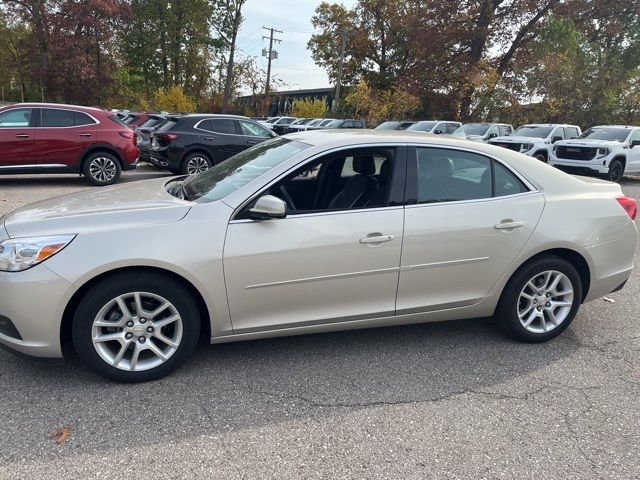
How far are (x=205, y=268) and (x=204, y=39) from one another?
146 ft

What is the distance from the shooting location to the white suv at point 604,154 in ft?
47.2

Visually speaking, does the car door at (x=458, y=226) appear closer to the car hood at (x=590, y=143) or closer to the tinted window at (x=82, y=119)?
the tinted window at (x=82, y=119)

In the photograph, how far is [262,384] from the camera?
317 cm

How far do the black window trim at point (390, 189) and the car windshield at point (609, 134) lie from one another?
14.7m

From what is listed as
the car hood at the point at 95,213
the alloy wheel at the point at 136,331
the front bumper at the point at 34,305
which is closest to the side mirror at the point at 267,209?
the car hood at the point at 95,213

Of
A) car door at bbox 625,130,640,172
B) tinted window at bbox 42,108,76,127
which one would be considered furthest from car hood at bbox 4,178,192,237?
car door at bbox 625,130,640,172

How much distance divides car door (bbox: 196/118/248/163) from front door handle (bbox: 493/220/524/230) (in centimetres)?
910

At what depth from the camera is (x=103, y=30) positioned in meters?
29.9

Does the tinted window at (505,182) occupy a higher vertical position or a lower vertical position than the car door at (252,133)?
lower

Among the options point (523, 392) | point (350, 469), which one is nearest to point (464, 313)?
point (523, 392)

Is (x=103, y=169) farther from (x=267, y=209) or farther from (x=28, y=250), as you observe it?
(x=267, y=209)

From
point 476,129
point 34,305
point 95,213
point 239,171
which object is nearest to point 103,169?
point 239,171

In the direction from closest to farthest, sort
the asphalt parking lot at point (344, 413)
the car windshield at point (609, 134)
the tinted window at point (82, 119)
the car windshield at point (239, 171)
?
1. the asphalt parking lot at point (344, 413)
2. the car windshield at point (239, 171)
3. the tinted window at point (82, 119)
4. the car windshield at point (609, 134)

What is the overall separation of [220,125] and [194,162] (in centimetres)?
116
